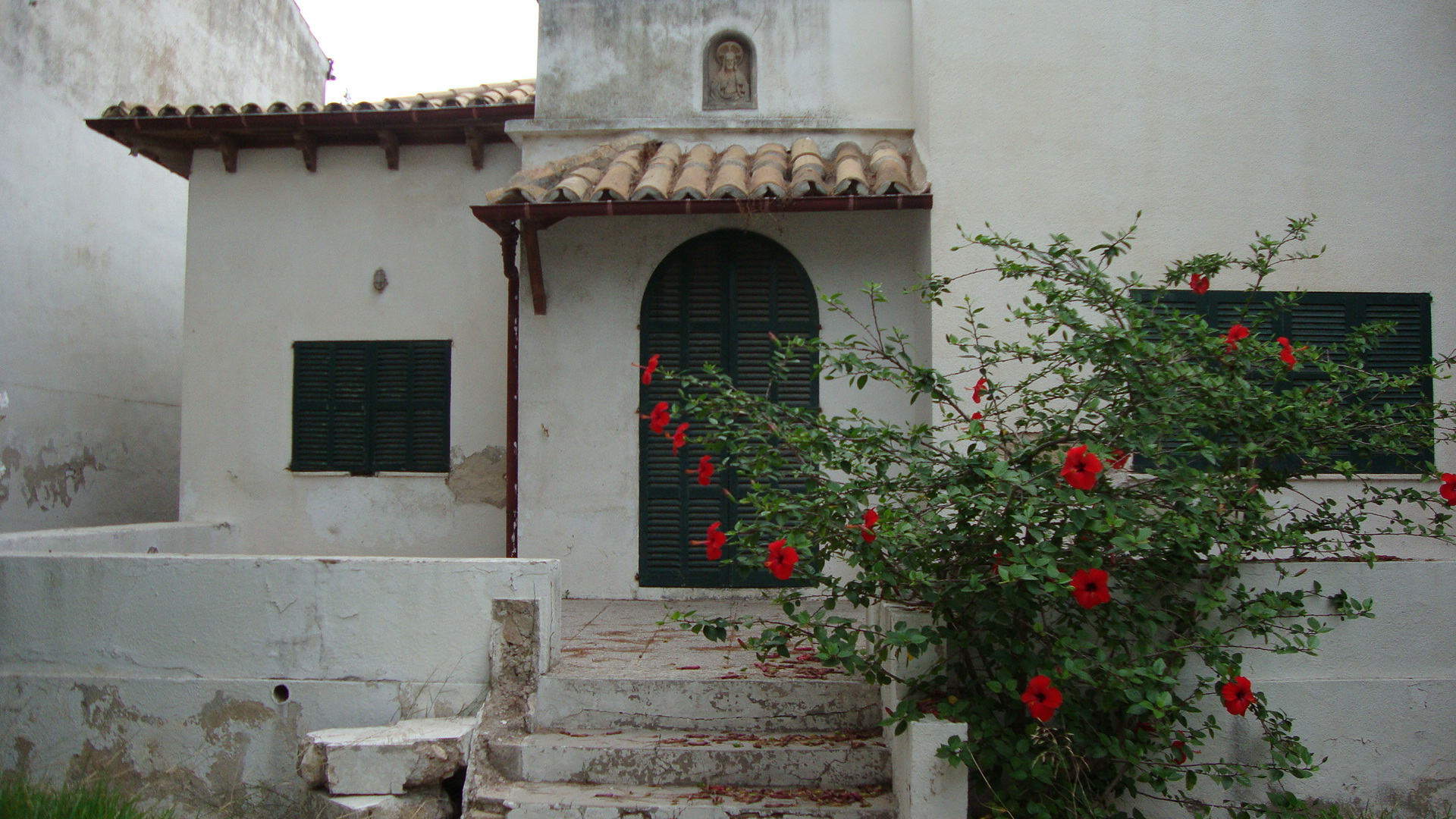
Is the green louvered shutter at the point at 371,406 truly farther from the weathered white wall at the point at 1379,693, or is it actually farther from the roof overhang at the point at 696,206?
the weathered white wall at the point at 1379,693

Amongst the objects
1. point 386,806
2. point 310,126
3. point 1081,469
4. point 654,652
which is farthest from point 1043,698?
point 310,126

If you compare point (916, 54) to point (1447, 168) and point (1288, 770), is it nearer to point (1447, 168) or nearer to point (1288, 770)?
point (1447, 168)

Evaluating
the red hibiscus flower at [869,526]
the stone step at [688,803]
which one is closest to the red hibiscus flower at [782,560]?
the red hibiscus flower at [869,526]

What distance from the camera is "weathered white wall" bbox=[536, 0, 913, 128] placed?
7.71m

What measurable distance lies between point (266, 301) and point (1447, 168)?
8812mm

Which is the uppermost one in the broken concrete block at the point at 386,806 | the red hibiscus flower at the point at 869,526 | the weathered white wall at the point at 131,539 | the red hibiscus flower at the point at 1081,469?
the red hibiscus flower at the point at 1081,469

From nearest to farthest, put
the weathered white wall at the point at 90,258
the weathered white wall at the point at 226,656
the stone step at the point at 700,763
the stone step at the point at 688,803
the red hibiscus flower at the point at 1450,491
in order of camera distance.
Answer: the red hibiscus flower at the point at 1450,491, the stone step at the point at 688,803, the stone step at the point at 700,763, the weathered white wall at the point at 226,656, the weathered white wall at the point at 90,258

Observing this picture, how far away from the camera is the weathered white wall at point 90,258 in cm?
855

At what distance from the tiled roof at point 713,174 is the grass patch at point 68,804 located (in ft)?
13.1

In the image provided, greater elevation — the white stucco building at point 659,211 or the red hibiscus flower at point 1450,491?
the white stucco building at point 659,211

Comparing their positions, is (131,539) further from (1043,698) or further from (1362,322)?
(1362,322)

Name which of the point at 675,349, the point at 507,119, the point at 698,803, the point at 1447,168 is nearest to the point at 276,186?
the point at 507,119

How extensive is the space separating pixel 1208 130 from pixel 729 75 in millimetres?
3489

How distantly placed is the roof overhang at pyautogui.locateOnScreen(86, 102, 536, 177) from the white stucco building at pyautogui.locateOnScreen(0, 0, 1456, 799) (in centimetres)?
3
